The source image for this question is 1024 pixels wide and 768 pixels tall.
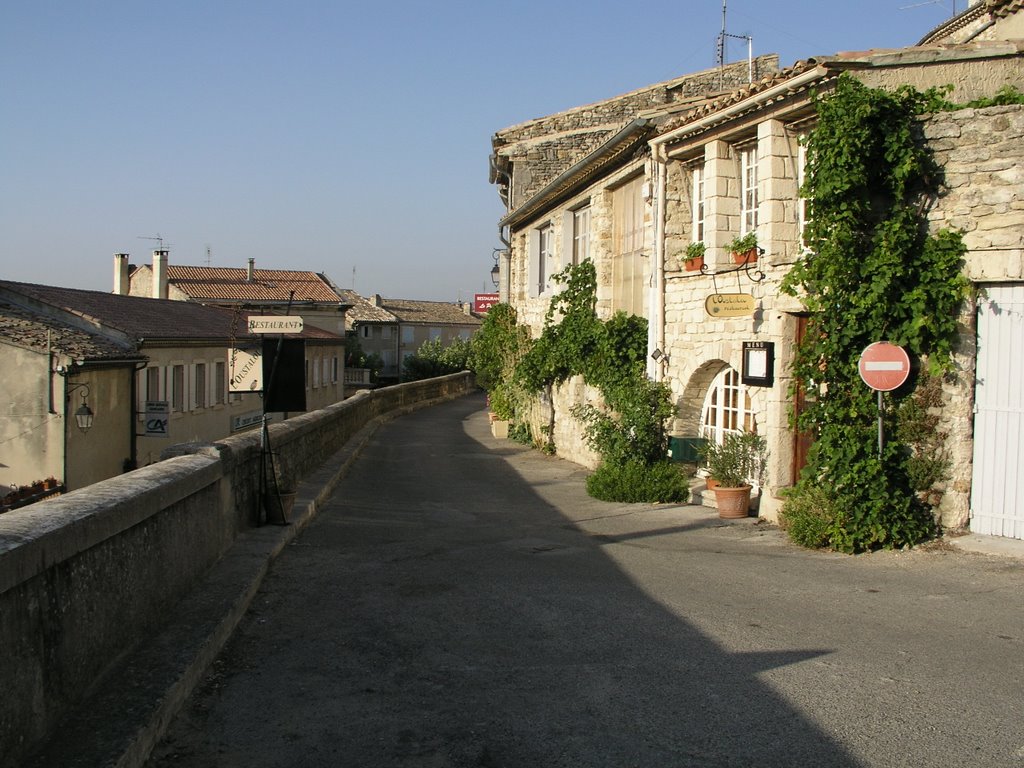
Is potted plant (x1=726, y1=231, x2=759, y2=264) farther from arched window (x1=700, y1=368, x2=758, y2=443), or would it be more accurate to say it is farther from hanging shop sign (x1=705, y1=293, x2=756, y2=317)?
arched window (x1=700, y1=368, x2=758, y2=443)

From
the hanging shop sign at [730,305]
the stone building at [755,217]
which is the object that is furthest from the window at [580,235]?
the hanging shop sign at [730,305]

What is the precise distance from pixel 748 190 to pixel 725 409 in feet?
9.08

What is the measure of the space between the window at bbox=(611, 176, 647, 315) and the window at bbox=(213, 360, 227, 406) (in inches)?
658

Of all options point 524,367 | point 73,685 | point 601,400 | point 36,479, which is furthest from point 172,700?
point 36,479

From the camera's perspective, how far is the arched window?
11578mm

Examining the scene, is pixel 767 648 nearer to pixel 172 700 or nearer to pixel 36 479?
pixel 172 700

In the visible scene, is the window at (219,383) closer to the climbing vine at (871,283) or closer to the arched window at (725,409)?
the arched window at (725,409)

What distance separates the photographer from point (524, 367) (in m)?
19.3

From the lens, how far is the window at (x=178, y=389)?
974 inches

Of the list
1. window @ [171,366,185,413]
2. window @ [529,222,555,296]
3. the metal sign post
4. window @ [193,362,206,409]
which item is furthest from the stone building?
window @ [193,362,206,409]

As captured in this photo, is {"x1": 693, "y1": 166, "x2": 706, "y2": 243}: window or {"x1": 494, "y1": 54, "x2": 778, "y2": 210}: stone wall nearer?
{"x1": 693, "y1": 166, "x2": 706, "y2": 243}: window

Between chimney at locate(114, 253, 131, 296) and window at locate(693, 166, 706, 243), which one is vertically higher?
chimney at locate(114, 253, 131, 296)

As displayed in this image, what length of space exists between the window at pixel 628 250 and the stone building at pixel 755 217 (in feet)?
0.11

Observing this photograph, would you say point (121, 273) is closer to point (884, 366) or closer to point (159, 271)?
point (159, 271)
